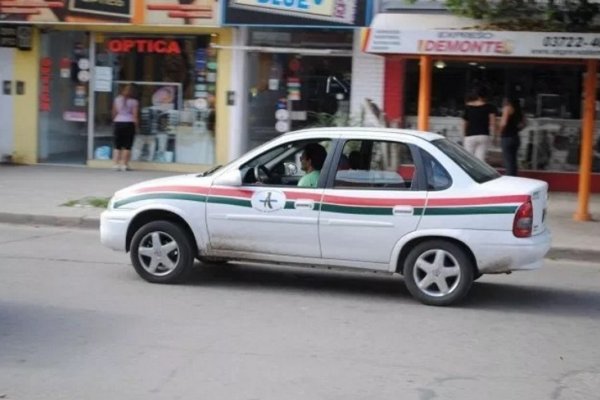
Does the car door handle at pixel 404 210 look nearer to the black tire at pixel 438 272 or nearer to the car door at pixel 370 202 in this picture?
the car door at pixel 370 202

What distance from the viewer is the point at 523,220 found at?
787cm

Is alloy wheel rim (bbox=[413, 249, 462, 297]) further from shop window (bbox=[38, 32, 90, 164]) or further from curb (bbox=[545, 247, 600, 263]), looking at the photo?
shop window (bbox=[38, 32, 90, 164])

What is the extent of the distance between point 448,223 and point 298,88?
1006 cm

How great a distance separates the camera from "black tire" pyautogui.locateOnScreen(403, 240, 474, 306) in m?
8.05

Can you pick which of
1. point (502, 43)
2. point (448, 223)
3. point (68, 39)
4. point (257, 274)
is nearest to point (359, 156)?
point (448, 223)

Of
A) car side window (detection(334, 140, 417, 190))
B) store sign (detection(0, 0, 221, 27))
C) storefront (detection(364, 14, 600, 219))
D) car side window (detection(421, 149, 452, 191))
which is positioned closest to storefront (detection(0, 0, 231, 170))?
store sign (detection(0, 0, 221, 27))

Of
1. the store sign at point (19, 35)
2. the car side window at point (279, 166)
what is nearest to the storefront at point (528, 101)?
the car side window at point (279, 166)

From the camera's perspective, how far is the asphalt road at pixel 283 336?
5879mm

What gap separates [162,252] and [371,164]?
2173 mm

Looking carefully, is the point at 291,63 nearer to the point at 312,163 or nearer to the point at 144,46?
the point at 144,46

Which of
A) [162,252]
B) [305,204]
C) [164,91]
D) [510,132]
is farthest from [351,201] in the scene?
[164,91]

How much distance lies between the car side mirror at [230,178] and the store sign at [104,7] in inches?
399

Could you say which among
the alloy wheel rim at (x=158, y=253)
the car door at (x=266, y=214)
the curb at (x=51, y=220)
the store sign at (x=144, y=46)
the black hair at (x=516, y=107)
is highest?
the store sign at (x=144, y=46)

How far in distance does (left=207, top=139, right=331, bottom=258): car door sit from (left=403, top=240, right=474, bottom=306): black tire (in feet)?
2.91
